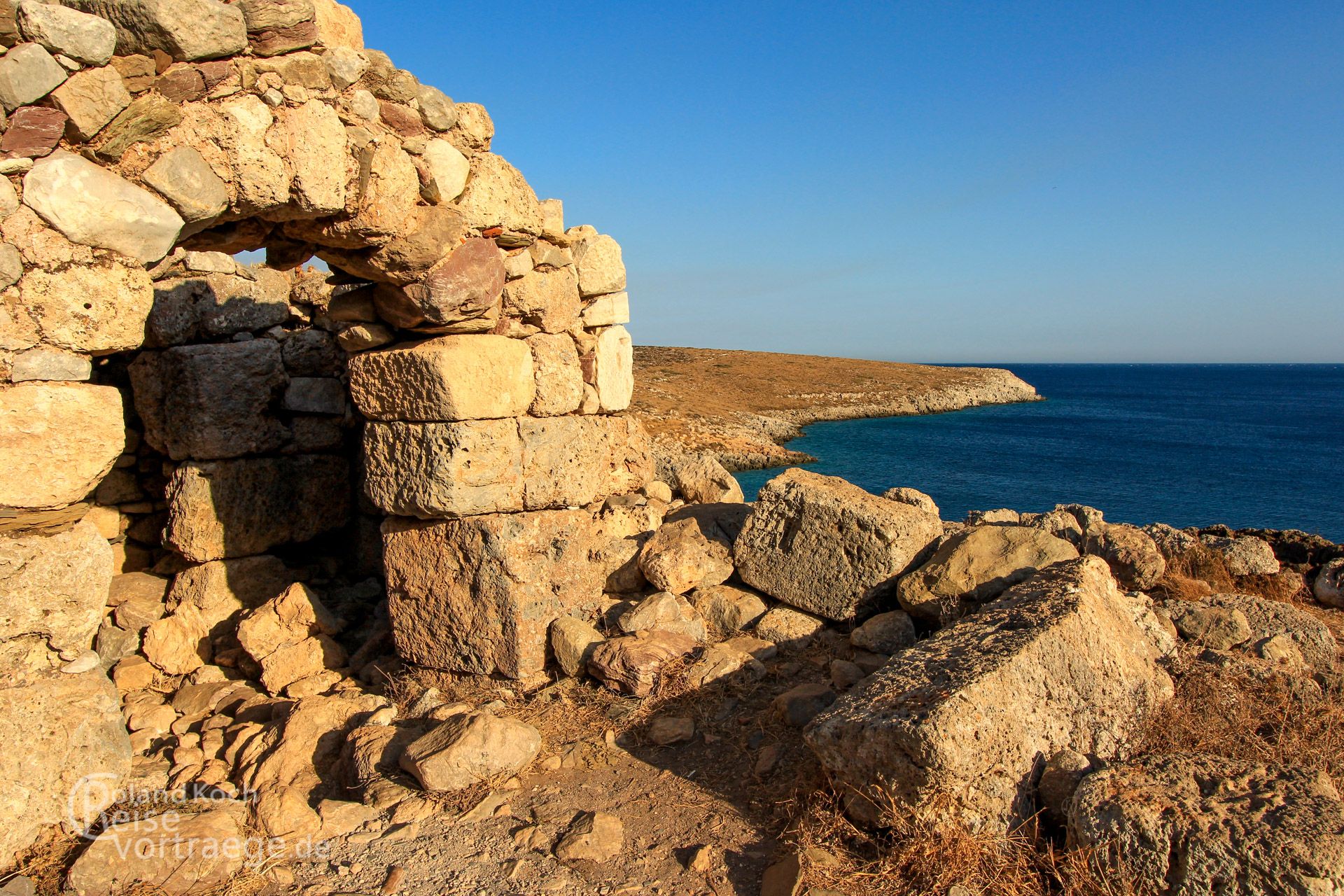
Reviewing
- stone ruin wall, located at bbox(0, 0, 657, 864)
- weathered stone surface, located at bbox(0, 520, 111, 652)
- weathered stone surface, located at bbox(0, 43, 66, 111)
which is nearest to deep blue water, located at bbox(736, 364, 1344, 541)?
stone ruin wall, located at bbox(0, 0, 657, 864)

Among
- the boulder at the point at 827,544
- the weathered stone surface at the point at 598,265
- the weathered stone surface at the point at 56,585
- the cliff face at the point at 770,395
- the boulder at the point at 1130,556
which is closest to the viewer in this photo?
the weathered stone surface at the point at 56,585

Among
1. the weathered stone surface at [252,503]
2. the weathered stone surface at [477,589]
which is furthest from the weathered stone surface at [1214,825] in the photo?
the weathered stone surface at [252,503]

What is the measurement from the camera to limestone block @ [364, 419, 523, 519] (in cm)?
452

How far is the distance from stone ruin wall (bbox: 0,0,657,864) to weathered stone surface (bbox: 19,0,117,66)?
0.04ft

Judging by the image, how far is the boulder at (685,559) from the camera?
17.4ft

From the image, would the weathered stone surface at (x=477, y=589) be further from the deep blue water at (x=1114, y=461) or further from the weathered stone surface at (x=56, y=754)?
the deep blue water at (x=1114, y=461)

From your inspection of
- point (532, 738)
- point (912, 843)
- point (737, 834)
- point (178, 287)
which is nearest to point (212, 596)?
point (178, 287)

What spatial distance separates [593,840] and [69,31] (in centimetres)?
396

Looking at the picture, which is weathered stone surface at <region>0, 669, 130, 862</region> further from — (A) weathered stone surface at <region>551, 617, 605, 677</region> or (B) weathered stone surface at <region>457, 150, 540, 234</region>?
(B) weathered stone surface at <region>457, 150, 540, 234</region>

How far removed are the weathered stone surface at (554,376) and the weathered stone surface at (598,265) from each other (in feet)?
1.73

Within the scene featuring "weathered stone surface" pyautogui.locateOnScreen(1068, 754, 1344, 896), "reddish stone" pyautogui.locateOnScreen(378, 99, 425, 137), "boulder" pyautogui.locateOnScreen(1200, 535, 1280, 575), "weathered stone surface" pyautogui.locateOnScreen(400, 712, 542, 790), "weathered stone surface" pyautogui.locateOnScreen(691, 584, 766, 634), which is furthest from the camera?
"boulder" pyautogui.locateOnScreen(1200, 535, 1280, 575)

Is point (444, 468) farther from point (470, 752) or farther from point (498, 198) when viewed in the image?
point (498, 198)

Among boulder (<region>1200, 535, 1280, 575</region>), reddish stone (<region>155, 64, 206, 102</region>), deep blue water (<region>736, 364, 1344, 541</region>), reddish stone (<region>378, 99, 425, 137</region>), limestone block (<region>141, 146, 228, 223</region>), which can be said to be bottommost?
deep blue water (<region>736, 364, 1344, 541</region>)

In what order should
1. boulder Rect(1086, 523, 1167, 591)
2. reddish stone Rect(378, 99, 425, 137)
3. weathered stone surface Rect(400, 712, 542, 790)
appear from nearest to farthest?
weathered stone surface Rect(400, 712, 542, 790)
reddish stone Rect(378, 99, 425, 137)
boulder Rect(1086, 523, 1167, 591)
